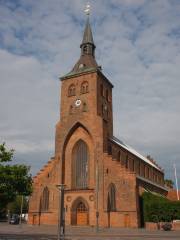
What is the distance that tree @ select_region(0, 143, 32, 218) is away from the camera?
2519cm

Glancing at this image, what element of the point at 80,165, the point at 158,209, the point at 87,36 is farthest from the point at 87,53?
the point at 158,209

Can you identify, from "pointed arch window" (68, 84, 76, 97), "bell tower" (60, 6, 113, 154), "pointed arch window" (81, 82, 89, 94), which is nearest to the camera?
"bell tower" (60, 6, 113, 154)

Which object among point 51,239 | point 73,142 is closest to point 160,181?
point 73,142

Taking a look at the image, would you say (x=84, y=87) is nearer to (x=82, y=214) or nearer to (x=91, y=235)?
(x=82, y=214)

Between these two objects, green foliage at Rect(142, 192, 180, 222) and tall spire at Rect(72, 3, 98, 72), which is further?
tall spire at Rect(72, 3, 98, 72)

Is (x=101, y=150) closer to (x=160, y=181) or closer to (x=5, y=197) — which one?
(x=5, y=197)

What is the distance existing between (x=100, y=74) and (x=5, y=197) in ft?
127

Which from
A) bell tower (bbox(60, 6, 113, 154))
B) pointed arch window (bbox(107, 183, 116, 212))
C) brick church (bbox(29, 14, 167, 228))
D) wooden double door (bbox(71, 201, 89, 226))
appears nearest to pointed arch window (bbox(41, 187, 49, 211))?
brick church (bbox(29, 14, 167, 228))

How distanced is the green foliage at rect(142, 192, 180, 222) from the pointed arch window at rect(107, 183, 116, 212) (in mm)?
4457

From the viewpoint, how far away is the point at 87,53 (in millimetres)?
64688

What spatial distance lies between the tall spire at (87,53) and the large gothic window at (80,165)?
48.9 feet

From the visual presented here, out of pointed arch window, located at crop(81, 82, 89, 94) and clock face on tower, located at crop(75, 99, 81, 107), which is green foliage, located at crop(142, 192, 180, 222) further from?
pointed arch window, located at crop(81, 82, 89, 94)

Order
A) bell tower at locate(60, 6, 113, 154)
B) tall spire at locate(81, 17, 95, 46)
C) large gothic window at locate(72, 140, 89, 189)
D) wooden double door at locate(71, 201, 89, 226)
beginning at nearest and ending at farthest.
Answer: wooden double door at locate(71, 201, 89, 226) → large gothic window at locate(72, 140, 89, 189) → bell tower at locate(60, 6, 113, 154) → tall spire at locate(81, 17, 95, 46)

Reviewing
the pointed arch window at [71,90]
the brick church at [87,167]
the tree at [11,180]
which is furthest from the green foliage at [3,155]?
the pointed arch window at [71,90]
